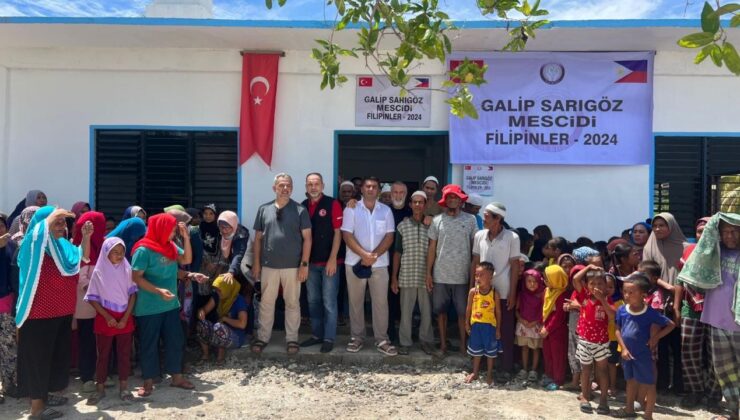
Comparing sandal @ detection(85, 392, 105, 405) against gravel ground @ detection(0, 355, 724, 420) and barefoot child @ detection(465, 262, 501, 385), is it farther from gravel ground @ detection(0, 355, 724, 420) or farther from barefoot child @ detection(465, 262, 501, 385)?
barefoot child @ detection(465, 262, 501, 385)

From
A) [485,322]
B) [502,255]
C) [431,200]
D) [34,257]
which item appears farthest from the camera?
[431,200]

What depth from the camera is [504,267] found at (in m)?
4.95

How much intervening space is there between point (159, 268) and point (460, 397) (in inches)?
105

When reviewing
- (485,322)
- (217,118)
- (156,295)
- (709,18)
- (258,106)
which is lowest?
(485,322)

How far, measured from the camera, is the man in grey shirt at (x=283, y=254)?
17.2 ft

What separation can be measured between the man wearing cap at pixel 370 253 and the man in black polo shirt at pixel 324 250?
127 millimetres

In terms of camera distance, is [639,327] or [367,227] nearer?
[639,327]

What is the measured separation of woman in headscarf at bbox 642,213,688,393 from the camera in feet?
14.8

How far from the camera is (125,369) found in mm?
4406

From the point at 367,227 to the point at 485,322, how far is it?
1.42 meters

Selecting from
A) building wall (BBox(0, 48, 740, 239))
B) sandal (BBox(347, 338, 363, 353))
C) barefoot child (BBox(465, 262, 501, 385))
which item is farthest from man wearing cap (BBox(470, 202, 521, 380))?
building wall (BBox(0, 48, 740, 239))

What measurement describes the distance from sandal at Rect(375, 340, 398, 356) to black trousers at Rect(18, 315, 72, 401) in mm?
2714

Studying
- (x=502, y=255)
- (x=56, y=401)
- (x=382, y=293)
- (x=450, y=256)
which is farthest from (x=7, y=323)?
(x=502, y=255)

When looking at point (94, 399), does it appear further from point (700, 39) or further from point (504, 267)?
point (700, 39)
